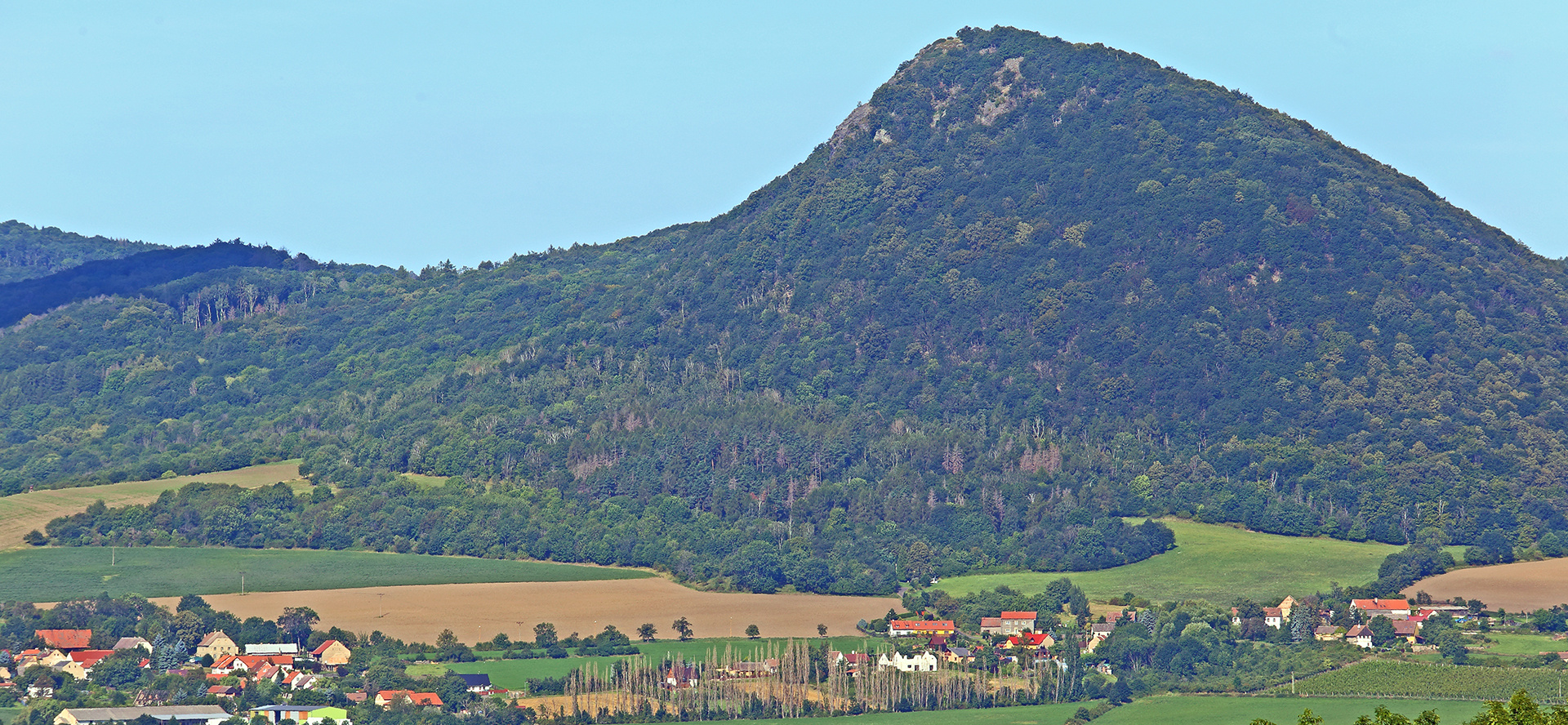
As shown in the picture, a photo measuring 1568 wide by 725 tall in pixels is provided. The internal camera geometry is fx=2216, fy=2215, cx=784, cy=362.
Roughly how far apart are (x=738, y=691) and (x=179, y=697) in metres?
30.7

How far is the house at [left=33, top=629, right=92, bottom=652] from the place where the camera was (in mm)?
133375

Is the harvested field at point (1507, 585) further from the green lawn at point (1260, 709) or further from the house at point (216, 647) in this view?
the house at point (216, 647)

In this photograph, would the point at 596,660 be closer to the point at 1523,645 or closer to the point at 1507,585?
the point at 1523,645

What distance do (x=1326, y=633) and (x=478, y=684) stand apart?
53.0 metres

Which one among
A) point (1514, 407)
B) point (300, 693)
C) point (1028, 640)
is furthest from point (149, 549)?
point (1514, 407)

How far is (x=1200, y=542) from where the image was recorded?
172750mm

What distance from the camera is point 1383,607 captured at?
469 feet

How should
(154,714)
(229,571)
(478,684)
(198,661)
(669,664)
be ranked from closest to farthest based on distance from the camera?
1. (154,714)
2. (478,684)
3. (198,661)
4. (669,664)
5. (229,571)

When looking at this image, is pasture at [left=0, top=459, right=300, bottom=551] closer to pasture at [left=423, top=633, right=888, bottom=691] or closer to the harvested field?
pasture at [left=423, top=633, right=888, bottom=691]

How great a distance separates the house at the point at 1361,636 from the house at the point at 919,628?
25.6 metres

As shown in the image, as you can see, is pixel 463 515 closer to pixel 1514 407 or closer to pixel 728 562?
pixel 728 562

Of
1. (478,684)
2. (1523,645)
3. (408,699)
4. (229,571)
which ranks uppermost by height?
(229,571)

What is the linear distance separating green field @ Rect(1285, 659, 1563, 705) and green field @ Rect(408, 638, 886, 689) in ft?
99.1

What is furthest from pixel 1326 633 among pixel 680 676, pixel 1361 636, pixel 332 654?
pixel 332 654
